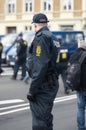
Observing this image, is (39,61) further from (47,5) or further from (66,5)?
(47,5)

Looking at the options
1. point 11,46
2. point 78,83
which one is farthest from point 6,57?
point 78,83

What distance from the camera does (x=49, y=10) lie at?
4903cm

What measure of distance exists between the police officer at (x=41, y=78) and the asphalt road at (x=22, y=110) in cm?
261

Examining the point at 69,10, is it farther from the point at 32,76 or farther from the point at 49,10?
the point at 32,76

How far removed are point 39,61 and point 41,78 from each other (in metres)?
0.20

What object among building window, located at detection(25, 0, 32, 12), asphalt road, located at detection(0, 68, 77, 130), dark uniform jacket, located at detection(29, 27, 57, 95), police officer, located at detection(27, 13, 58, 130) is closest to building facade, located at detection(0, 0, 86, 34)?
building window, located at detection(25, 0, 32, 12)

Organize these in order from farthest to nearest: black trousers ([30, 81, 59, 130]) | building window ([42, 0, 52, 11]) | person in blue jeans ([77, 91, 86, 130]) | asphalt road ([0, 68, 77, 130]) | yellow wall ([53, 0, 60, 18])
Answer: building window ([42, 0, 52, 11]), yellow wall ([53, 0, 60, 18]), asphalt road ([0, 68, 77, 130]), person in blue jeans ([77, 91, 86, 130]), black trousers ([30, 81, 59, 130])

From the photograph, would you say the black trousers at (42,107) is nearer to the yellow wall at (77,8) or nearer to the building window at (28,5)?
Answer: the yellow wall at (77,8)

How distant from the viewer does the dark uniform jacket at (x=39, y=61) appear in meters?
6.06

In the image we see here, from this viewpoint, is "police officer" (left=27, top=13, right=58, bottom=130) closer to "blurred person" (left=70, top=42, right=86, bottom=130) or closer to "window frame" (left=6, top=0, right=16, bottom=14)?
"blurred person" (left=70, top=42, right=86, bottom=130)

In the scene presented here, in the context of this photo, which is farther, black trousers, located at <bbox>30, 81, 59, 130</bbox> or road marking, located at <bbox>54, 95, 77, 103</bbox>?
road marking, located at <bbox>54, 95, 77, 103</bbox>

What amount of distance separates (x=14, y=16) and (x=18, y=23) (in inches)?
36.1

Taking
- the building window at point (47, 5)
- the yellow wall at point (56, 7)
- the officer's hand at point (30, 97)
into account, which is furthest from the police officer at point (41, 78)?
the building window at point (47, 5)

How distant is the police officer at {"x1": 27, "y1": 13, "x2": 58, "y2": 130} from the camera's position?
20.0 ft
